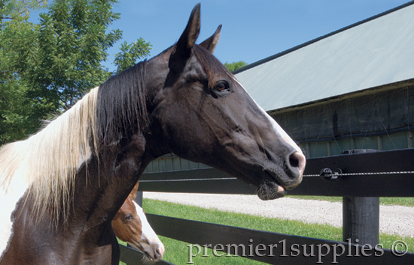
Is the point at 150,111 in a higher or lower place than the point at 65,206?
higher

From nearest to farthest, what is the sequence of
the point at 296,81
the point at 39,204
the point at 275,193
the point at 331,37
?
the point at 275,193 → the point at 39,204 → the point at 296,81 → the point at 331,37

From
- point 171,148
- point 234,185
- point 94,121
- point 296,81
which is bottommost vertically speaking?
point 234,185

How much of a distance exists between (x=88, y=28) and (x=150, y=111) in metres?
8.47

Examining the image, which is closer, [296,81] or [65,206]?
[65,206]

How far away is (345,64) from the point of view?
10883 millimetres

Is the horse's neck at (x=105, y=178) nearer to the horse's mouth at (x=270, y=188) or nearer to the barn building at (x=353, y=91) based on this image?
the horse's mouth at (x=270, y=188)

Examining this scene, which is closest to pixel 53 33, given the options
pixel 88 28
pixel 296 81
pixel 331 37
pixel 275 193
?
pixel 88 28

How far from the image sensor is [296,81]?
12469mm

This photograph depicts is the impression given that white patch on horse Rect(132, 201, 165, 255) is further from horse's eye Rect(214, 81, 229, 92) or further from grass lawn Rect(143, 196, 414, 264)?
horse's eye Rect(214, 81, 229, 92)

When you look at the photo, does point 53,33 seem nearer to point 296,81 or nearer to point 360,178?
point 296,81

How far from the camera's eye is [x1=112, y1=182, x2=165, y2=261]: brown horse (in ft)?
10.1

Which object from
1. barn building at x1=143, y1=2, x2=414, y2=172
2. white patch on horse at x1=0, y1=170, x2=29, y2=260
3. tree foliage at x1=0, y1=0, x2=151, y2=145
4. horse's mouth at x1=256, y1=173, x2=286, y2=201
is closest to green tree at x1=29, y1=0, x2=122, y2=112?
tree foliage at x1=0, y1=0, x2=151, y2=145

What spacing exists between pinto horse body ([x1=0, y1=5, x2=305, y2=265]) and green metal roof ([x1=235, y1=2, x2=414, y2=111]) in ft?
24.8

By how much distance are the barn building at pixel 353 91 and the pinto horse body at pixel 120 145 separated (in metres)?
7.53
